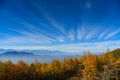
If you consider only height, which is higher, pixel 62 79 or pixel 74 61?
pixel 74 61

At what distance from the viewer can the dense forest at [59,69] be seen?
5535cm

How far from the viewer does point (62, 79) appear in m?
A: 75.9

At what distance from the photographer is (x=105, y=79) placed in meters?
17.6

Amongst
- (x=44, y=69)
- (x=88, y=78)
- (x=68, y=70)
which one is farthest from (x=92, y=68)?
(x=68, y=70)

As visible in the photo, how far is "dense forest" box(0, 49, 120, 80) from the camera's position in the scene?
5535cm

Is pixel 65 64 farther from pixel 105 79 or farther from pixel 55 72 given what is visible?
pixel 105 79

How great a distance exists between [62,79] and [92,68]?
22567 mm

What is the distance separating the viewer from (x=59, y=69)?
73.5 m

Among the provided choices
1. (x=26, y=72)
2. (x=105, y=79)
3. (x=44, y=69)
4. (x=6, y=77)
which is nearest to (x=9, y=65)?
→ (x=6, y=77)

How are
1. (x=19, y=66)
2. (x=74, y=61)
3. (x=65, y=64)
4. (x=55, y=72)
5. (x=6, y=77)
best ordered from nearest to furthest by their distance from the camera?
(x=6, y=77)
(x=19, y=66)
(x=55, y=72)
(x=65, y=64)
(x=74, y=61)

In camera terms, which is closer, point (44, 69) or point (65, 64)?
point (44, 69)

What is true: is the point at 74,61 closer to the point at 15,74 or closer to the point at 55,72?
the point at 55,72

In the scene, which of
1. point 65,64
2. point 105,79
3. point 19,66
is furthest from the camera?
point 65,64

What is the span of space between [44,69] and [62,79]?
8.98 metres
